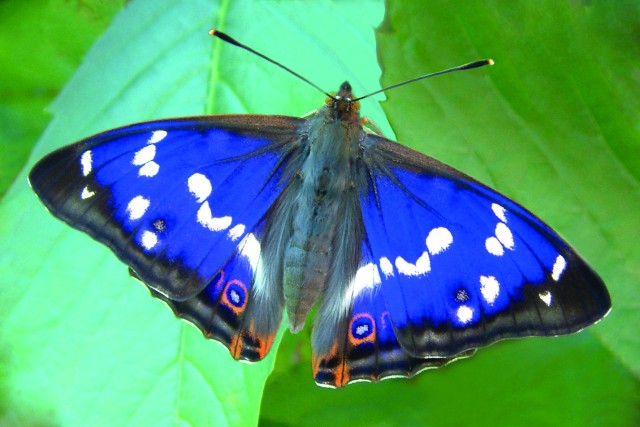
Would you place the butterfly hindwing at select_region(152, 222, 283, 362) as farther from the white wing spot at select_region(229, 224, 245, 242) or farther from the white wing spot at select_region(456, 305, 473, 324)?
the white wing spot at select_region(456, 305, 473, 324)

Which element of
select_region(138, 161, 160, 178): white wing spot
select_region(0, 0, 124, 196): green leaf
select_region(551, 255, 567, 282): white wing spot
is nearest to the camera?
select_region(551, 255, 567, 282): white wing spot

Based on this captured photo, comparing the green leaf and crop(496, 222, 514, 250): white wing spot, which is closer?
crop(496, 222, 514, 250): white wing spot

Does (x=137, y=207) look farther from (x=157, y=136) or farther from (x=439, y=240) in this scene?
(x=439, y=240)

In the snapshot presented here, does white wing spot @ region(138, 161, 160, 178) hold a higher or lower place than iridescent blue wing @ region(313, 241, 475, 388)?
higher

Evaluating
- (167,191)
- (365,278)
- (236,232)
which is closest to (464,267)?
(365,278)

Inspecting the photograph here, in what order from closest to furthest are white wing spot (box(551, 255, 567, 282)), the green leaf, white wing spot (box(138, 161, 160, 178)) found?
white wing spot (box(551, 255, 567, 282)) → white wing spot (box(138, 161, 160, 178)) → the green leaf

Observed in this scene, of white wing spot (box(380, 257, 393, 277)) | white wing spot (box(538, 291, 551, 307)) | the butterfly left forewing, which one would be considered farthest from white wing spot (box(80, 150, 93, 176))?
white wing spot (box(538, 291, 551, 307))

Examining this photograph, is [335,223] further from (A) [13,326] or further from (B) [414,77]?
(A) [13,326]

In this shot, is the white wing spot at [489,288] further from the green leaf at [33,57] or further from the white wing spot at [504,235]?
the green leaf at [33,57]
